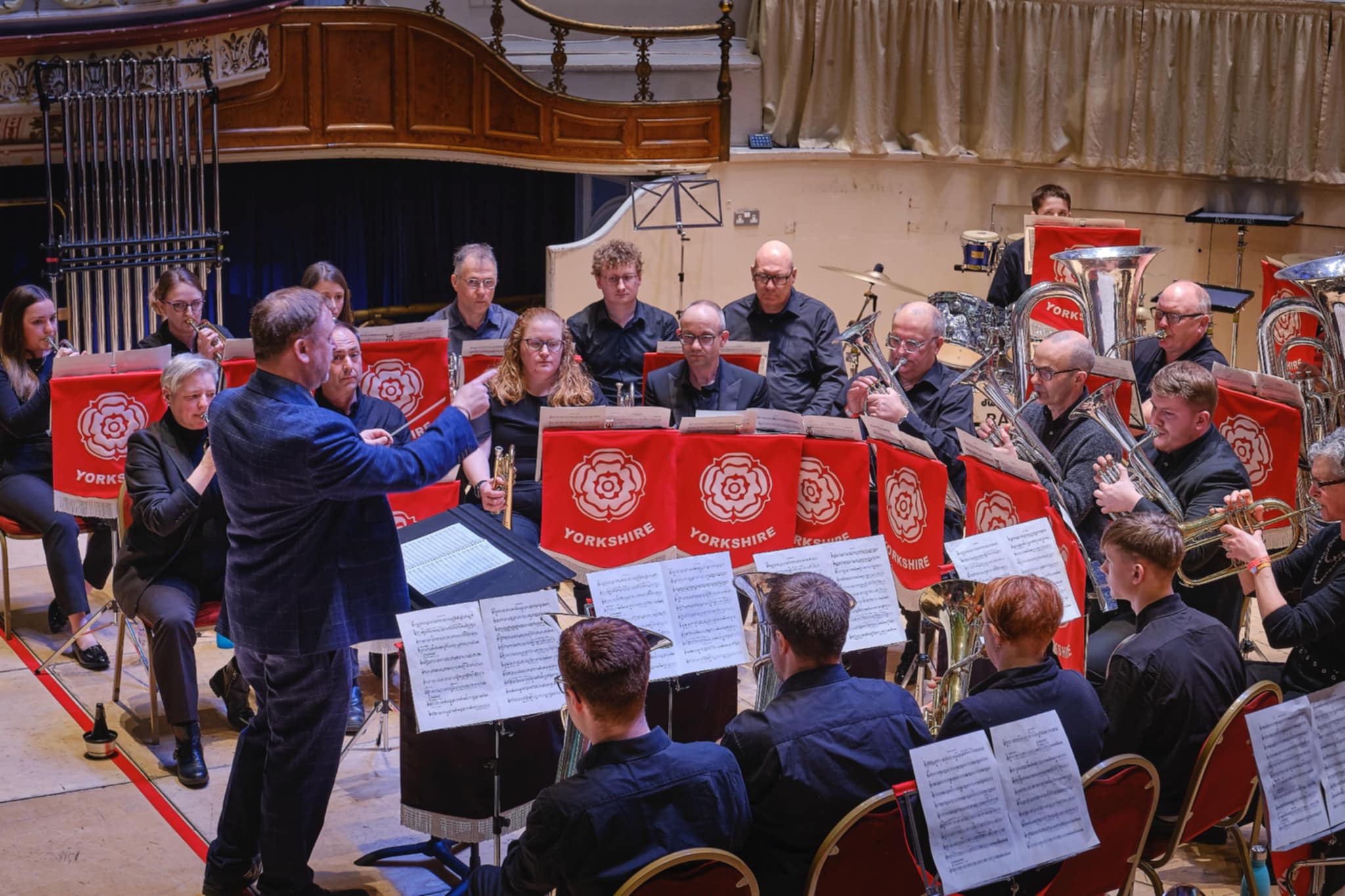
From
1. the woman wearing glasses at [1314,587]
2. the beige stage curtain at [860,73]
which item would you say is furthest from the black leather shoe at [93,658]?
the beige stage curtain at [860,73]

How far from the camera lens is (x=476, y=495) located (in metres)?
5.57

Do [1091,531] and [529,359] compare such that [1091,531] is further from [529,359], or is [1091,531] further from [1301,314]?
[1301,314]

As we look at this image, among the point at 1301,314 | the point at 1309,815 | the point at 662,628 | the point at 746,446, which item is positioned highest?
the point at 1301,314

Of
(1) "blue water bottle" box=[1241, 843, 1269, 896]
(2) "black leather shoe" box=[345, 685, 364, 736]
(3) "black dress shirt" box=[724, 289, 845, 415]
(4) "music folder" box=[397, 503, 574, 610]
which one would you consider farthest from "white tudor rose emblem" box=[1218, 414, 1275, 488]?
(2) "black leather shoe" box=[345, 685, 364, 736]

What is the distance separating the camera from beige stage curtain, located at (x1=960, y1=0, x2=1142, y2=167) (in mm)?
9867

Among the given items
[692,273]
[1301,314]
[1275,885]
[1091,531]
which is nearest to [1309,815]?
[1275,885]

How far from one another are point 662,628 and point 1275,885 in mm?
2017

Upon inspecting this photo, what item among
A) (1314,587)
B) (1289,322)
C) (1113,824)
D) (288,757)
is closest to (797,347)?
(1289,322)

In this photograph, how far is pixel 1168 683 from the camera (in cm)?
357

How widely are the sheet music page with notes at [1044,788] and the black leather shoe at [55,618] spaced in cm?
426

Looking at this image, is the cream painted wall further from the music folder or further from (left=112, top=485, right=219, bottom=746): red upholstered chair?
the music folder

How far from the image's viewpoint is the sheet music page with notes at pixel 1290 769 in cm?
327

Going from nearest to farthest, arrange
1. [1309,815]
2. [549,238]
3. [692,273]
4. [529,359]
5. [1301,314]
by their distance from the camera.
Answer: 1. [1309,815]
2. [529,359]
3. [1301,314]
4. [692,273]
5. [549,238]

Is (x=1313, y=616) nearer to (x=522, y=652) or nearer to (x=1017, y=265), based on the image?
(x=522, y=652)
